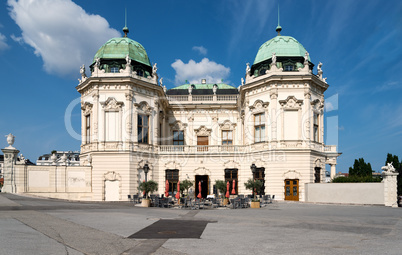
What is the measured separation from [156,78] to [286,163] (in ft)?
52.1

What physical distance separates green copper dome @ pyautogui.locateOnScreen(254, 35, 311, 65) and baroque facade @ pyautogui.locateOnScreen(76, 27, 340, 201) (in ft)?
0.34

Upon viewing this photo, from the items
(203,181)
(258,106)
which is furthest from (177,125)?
(258,106)

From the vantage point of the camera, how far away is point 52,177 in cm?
3259

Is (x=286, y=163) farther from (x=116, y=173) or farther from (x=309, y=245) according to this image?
(x=309, y=245)

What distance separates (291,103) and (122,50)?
58.3 feet

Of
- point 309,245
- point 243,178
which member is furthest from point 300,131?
point 309,245

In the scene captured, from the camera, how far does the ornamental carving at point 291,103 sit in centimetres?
3450

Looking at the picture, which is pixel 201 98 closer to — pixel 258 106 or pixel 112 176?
pixel 258 106

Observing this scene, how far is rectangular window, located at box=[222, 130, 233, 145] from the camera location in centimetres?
4259

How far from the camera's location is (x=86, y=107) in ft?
121

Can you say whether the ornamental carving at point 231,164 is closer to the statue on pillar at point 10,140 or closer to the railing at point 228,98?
the railing at point 228,98

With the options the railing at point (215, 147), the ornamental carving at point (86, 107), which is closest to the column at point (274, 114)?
the railing at point (215, 147)

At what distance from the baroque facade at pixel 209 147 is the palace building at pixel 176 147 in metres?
0.09

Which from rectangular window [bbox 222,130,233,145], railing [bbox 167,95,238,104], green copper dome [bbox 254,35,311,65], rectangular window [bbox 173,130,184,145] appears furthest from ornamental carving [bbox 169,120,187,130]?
green copper dome [bbox 254,35,311,65]
